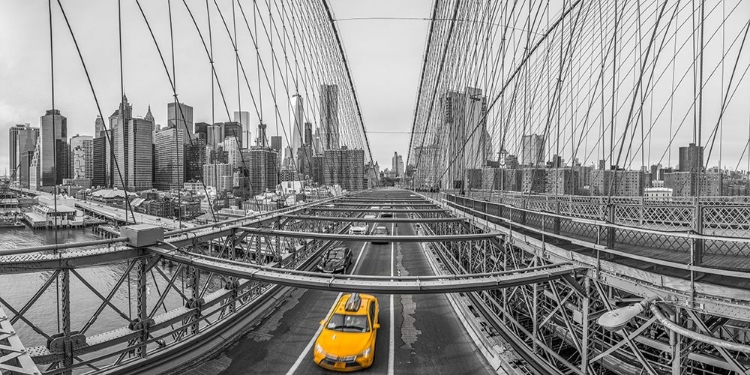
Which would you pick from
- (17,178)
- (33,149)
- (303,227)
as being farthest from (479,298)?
(17,178)

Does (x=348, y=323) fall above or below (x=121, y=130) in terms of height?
below

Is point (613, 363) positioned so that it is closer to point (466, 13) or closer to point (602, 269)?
Result: point (602, 269)

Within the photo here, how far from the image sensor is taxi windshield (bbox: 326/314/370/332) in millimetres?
8211

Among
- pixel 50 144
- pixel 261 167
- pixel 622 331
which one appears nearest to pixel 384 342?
pixel 622 331

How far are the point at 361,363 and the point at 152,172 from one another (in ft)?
38.1

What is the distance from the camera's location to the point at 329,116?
130ft

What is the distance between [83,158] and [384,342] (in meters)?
13.7

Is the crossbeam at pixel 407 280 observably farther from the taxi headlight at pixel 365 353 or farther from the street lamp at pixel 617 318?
the taxi headlight at pixel 365 353

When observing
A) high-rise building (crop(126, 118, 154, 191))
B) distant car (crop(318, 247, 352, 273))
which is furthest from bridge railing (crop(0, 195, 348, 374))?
high-rise building (crop(126, 118, 154, 191))

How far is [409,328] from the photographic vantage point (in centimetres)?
985

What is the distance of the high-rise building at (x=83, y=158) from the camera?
41.3ft

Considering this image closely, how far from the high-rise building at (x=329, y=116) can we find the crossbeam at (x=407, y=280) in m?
29.6

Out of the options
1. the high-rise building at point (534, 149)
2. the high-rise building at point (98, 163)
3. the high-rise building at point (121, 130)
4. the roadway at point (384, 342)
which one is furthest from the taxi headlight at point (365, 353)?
the high-rise building at point (98, 163)

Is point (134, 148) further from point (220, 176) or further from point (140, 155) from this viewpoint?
point (220, 176)
